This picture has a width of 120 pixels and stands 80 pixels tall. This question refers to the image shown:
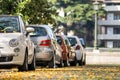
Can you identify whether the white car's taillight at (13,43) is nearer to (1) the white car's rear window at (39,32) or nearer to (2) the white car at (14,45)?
(2) the white car at (14,45)

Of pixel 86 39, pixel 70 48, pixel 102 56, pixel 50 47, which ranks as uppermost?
pixel 50 47

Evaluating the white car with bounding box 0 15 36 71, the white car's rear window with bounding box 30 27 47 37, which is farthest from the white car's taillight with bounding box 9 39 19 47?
the white car's rear window with bounding box 30 27 47 37

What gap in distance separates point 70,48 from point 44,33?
328 inches

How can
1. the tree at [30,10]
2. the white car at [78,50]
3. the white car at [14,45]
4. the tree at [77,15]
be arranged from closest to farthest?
the white car at [14,45], the white car at [78,50], the tree at [30,10], the tree at [77,15]

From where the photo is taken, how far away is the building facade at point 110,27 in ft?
374

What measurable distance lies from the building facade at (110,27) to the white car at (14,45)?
92.2 m

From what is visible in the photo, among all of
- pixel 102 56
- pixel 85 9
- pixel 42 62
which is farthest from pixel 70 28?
pixel 42 62

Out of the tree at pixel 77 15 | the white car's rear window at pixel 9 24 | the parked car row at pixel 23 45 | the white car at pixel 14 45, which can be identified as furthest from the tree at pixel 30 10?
the tree at pixel 77 15

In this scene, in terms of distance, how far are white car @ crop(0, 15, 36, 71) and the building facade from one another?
302 feet

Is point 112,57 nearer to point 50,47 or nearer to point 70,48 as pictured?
point 70,48

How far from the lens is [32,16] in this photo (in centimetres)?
3653

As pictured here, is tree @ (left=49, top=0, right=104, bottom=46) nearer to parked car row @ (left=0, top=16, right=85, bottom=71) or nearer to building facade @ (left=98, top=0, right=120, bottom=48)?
building facade @ (left=98, top=0, right=120, bottom=48)

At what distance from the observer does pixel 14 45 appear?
1980cm

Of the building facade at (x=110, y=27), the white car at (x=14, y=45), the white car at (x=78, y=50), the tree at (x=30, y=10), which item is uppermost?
the white car at (x=14, y=45)
